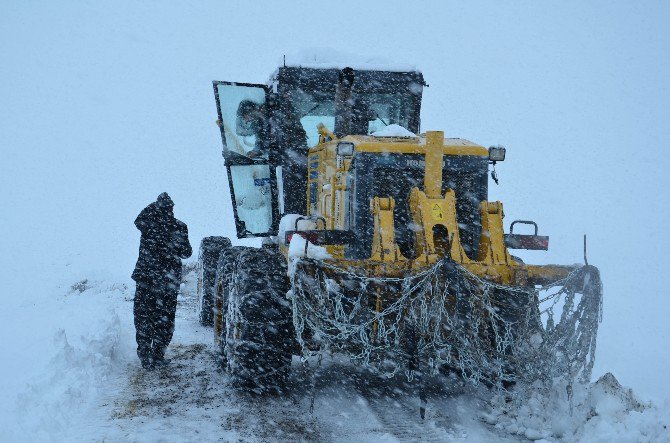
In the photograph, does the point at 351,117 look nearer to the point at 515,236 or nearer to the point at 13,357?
the point at 515,236

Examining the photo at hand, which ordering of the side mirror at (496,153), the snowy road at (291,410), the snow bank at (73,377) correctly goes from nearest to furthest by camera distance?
the snow bank at (73,377), the snowy road at (291,410), the side mirror at (496,153)

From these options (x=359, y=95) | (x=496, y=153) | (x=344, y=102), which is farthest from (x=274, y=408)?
(x=359, y=95)

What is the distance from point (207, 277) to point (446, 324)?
15.9 ft

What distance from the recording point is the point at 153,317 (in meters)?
6.57

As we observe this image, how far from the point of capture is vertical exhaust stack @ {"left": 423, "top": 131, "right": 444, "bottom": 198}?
230 inches

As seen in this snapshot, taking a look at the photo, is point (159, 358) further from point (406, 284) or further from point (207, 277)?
point (406, 284)

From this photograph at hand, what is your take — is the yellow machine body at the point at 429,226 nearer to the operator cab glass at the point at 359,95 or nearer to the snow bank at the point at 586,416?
the snow bank at the point at 586,416

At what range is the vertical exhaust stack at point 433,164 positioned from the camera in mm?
5848

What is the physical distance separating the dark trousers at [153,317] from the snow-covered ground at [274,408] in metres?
0.21

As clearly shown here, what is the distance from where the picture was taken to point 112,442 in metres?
4.13

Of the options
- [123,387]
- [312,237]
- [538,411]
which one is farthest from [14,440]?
[538,411]

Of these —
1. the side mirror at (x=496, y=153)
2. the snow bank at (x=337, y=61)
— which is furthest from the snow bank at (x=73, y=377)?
Result: the side mirror at (x=496, y=153)

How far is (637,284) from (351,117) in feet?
31.2

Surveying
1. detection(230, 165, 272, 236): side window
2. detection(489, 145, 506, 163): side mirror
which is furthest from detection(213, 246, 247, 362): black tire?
detection(489, 145, 506, 163): side mirror
